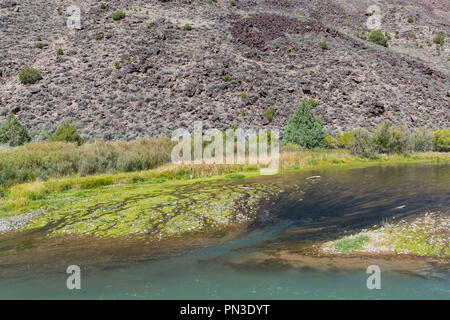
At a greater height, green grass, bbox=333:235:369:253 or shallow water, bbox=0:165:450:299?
green grass, bbox=333:235:369:253

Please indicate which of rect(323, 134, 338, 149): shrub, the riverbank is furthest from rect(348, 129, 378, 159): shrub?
the riverbank

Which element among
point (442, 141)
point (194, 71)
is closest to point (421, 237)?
point (442, 141)

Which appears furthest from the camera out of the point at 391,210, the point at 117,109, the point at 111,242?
the point at 117,109

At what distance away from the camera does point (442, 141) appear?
46812 mm

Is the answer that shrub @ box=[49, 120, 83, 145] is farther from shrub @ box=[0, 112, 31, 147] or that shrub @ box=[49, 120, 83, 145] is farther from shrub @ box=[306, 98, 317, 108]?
shrub @ box=[306, 98, 317, 108]

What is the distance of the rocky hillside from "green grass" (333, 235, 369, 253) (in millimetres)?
39413

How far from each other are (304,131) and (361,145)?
687cm

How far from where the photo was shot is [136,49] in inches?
2383

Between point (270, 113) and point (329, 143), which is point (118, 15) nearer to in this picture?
point (270, 113)

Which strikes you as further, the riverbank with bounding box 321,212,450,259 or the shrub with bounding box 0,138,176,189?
the shrub with bounding box 0,138,176,189

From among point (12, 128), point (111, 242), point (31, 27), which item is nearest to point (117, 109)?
point (12, 128)

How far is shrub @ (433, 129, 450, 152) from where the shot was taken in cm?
4672
